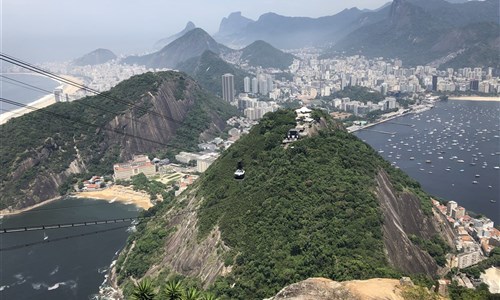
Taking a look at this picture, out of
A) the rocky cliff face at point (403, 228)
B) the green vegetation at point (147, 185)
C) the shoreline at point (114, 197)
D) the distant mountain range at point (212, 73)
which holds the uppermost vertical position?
the distant mountain range at point (212, 73)

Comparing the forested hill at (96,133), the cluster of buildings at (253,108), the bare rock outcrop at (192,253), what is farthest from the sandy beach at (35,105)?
the bare rock outcrop at (192,253)

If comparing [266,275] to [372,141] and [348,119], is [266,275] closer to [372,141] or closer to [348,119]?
[372,141]

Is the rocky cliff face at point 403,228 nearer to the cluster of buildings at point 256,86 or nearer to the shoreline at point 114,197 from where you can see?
the shoreline at point 114,197

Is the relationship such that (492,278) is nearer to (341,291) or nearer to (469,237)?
(469,237)

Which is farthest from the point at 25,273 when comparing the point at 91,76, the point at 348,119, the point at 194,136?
the point at 91,76

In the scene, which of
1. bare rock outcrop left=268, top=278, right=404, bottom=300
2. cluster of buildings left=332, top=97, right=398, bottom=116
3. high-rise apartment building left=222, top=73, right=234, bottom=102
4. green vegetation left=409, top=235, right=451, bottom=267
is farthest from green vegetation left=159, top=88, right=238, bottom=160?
bare rock outcrop left=268, top=278, right=404, bottom=300

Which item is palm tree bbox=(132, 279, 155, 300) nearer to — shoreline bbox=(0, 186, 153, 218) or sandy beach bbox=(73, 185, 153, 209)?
shoreline bbox=(0, 186, 153, 218)
